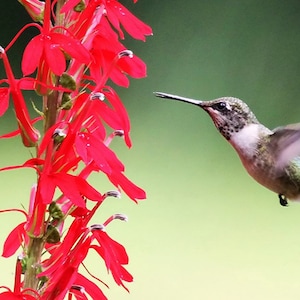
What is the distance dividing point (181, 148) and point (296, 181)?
0.79 meters

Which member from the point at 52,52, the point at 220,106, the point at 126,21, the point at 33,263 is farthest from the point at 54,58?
the point at 220,106

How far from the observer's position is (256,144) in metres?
0.99

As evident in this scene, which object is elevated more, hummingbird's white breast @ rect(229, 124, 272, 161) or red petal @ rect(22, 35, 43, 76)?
hummingbird's white breast @ rect(229, 124, 272, 161)

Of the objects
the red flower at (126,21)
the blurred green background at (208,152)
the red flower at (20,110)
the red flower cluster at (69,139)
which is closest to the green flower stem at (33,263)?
the red flower cluster at (69,139)

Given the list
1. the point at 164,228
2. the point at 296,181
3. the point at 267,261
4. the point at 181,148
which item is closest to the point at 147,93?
the point at 181,148

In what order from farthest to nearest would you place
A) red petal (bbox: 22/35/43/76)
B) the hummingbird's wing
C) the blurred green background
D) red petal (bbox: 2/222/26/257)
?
the blurred green background < the hummingbird's wing < red petal (bbox: 2/222/26/257) < red petal (bbox: 22/35/43/76)

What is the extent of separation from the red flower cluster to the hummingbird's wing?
317 millimetres

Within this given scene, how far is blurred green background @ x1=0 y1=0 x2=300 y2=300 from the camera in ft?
5.74

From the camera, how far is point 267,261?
1766 mm

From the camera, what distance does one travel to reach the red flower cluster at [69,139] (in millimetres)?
636

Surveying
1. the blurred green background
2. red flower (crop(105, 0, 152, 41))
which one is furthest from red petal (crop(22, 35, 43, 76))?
the blurred green background

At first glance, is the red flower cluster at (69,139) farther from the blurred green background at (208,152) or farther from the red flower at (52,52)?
the blurred green background at (208,152)

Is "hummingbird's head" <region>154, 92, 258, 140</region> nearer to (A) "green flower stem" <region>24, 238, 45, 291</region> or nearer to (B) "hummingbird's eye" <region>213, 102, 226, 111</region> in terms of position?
(B) "hummingbird's eye" <region>213, 102, 226, 111</region>

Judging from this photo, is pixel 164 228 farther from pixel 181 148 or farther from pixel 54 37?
pixel 54 37
